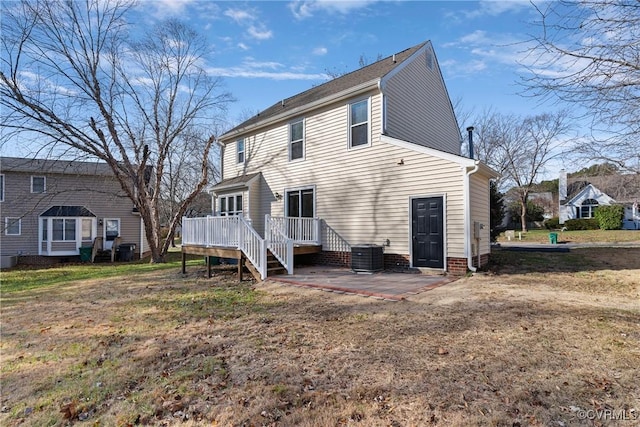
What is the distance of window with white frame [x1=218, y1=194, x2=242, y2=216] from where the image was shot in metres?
14.1

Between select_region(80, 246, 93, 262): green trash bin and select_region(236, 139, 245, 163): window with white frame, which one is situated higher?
select_region(236, 139, 245, 163): window with white frame

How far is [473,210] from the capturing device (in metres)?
8.88

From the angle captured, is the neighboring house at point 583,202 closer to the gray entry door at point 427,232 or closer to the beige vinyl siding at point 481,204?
the beige vinyl siding at point 481,204

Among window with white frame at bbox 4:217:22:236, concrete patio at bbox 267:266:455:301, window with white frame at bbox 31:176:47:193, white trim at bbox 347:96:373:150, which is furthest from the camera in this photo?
window with white frame at bbox 31:176:47:193

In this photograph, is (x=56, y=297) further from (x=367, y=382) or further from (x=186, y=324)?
(x=367, y=382)

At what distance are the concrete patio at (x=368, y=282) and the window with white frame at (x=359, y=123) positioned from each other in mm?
4053

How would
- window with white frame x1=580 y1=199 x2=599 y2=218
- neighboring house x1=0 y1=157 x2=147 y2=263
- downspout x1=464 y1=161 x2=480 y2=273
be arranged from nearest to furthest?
1. downspout x1=464 y1=161 x2=480 y2=273
2. neighboring house x1=0 y1=157 x2=147 y2=263
3. window with white frame x1=580 y1=199 x2=599 y2=218

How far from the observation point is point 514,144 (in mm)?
28500

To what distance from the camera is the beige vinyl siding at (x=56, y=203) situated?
1948cm

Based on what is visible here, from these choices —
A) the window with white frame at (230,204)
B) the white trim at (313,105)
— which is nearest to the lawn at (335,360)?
the white trim at (313,105)

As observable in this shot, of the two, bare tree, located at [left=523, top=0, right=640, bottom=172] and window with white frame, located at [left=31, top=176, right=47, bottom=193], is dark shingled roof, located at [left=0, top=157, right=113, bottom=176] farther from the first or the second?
bare tree, located at [left=523, top=0, right=640, bottom=172]

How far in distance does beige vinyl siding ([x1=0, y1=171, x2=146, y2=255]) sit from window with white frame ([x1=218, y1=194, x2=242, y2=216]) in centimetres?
801

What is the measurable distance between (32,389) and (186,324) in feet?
6.69

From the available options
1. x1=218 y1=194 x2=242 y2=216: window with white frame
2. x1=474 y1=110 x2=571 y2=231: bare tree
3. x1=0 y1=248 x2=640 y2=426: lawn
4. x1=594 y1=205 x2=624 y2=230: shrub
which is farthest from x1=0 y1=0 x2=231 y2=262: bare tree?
x1=594 y1=205 x2=624 y2=230: shrub
